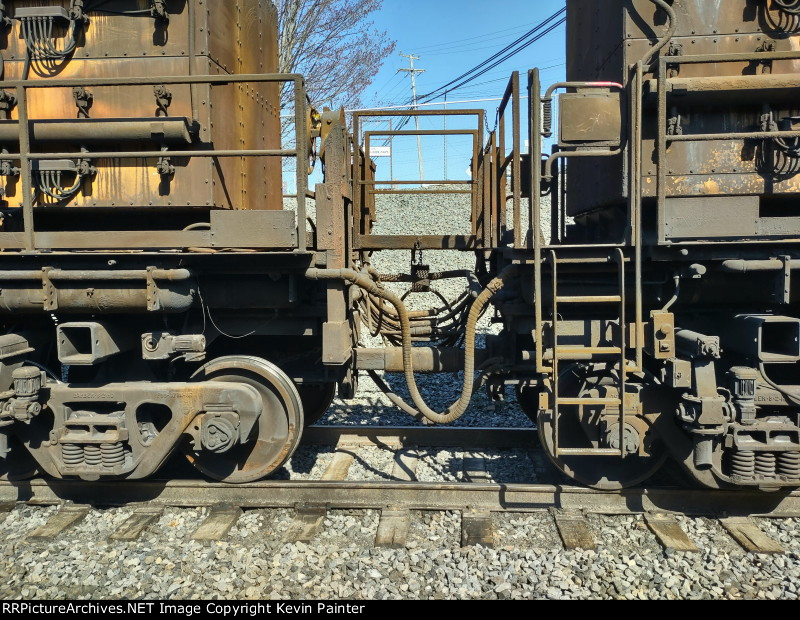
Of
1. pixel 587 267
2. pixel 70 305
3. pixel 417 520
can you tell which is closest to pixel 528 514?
pixel 417 520

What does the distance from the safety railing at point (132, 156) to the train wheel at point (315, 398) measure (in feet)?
7.31

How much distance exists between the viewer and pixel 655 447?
4953 mm

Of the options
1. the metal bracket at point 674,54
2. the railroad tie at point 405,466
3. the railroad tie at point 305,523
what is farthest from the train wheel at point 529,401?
the metal bracket at point 674,54

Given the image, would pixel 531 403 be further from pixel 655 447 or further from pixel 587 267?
pixel 587 267

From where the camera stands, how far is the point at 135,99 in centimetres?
498

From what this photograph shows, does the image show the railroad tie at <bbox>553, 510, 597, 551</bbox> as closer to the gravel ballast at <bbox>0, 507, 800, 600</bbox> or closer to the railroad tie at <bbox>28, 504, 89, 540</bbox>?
the gravel ballast at <bbox>0, 507, 800, 600</bbox>

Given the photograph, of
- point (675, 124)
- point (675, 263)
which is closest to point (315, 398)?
point (675, 263)

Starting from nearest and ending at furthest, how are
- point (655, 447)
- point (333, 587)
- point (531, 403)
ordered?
point (333, 587)
point (655, 447)
point (531, 403)

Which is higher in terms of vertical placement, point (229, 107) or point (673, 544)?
point (229, 107)

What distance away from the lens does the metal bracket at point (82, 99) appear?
194 inches

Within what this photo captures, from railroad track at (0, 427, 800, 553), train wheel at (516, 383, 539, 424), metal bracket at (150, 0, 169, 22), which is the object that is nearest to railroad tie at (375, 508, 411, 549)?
railroad track at (0, 427, 800, 553)

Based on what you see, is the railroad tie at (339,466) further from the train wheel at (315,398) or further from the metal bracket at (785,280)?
the metal bracket at (785,280)

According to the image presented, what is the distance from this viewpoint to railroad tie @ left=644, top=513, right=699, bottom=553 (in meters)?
4.32

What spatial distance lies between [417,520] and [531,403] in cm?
221
